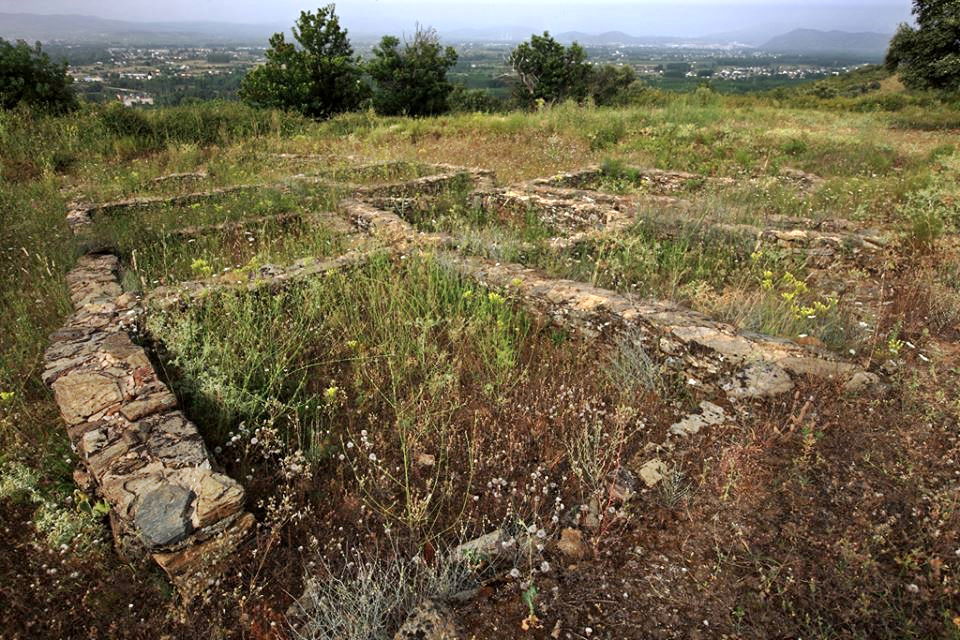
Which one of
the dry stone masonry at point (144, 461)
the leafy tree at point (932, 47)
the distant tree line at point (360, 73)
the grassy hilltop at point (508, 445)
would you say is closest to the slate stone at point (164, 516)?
the dry stone masonry at point (144, 461)

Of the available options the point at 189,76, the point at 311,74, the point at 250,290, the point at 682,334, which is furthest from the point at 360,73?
the point at 189,76

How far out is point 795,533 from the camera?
8.13 ft

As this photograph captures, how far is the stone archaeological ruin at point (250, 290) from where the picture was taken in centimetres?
234

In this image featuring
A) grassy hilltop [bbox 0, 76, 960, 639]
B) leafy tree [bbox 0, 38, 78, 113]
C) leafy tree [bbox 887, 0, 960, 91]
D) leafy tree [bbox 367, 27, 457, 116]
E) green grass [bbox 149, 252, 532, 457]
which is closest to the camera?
grassy hilltop [bbox 0, 76, 960, 639]

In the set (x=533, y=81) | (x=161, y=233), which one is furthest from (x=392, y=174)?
(x=533, y=81)

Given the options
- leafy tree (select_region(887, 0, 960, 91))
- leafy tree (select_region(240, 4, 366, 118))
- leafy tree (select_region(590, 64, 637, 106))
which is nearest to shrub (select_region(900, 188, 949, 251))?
leafy tree (select_region(887, 0, 960, 91))

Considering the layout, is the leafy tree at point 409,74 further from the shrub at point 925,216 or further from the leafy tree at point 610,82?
the shrub at point 925,216

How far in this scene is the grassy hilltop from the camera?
2184 mm

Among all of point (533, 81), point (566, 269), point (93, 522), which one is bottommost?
point (93, 522)

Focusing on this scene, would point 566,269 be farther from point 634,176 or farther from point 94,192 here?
point 94,192

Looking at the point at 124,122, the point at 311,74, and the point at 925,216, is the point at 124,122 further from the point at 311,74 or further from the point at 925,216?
the point at 925,216

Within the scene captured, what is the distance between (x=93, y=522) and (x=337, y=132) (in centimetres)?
1262

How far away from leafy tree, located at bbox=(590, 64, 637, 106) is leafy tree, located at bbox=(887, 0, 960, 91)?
634 inches

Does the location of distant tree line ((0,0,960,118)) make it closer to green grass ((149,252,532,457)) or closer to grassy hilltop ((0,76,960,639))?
grassy hilltop ((0,76,960,639))
